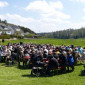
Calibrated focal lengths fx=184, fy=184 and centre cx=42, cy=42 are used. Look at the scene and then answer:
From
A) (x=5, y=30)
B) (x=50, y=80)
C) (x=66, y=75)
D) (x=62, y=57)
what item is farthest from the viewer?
(x=5, y=30)

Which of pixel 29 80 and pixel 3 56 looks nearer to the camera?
pixel 29 80

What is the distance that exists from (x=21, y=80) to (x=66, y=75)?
11.6 feet

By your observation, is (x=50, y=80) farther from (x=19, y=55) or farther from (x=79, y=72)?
(x=19, y=55)

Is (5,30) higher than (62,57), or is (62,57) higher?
(5,30)

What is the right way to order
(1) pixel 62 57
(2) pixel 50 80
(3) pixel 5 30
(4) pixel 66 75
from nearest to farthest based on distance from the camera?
Result: (2) pixel 50 80 < (4) pixel 66 75 < (1) pixel 62 57 < (3) pixel 5 30

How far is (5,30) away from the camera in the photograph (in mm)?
104750

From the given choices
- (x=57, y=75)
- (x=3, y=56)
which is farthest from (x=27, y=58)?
(x=57, y=75)

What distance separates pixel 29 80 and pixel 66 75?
3051 mm

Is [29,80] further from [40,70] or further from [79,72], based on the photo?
[79,72]

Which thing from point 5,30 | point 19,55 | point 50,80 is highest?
point 5,30

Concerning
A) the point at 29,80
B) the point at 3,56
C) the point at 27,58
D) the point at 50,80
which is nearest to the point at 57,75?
the point at 50,80

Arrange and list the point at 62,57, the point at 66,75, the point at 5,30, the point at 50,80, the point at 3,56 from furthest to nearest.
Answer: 1. the point at 5,30
2. the point at 3,56
3. the point at 62,57
4. the point at 66,75
5. the point at 50,80

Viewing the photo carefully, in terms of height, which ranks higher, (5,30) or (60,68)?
(5,30)

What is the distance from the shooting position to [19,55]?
1892cm
